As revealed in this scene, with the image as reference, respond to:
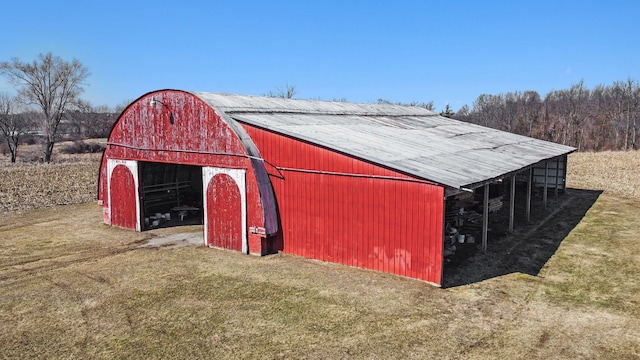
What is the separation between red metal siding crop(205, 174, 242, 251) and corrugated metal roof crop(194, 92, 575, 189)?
244cm

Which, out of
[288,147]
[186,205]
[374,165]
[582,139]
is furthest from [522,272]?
[582,139]

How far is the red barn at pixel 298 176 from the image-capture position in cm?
1277

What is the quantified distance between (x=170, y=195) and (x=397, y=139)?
1153 centimetres

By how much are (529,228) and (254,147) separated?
1156 centimetres

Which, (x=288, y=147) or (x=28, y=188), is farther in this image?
(x=28, y=188)

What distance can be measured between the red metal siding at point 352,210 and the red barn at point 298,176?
0.03 meters

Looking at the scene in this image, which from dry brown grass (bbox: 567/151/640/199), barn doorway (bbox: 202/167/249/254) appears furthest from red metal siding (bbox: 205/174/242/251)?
dry brown grass (bbox: 567/151/640/199)

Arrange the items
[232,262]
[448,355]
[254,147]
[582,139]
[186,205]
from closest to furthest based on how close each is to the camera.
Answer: [448,355], [232,262], [254,147], [186,205], [582,139]

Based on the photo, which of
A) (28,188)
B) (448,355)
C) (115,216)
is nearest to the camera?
(448,355)

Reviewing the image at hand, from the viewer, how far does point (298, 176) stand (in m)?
15.0

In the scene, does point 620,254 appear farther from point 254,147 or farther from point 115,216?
point 115,216

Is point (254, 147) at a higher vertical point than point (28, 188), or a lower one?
higher

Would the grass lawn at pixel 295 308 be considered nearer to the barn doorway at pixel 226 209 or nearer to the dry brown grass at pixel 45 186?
the barn doorway at pixel 226 209

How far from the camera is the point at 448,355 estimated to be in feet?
28.2
